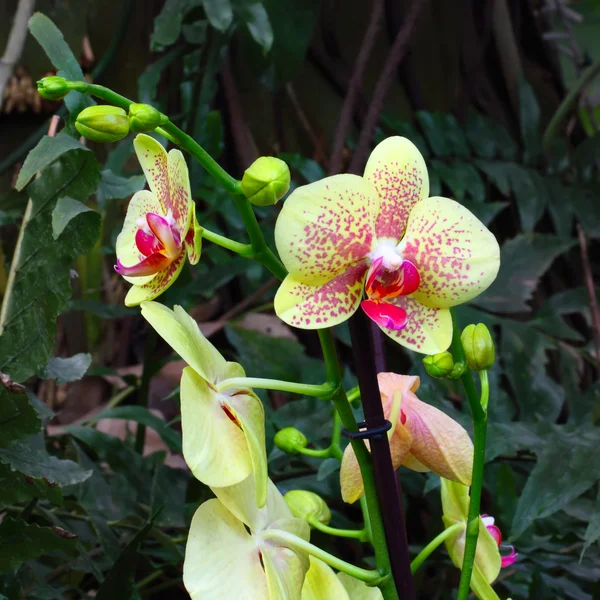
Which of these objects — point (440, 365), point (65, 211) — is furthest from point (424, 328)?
point (65, 211)

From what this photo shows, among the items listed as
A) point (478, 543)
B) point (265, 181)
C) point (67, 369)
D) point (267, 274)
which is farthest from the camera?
point (267, 274)

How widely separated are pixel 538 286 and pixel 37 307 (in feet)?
2.62

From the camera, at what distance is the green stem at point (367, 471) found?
0.31 m

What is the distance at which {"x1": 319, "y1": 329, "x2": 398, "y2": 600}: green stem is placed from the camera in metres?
0.31

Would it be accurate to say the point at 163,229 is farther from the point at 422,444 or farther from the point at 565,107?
the point at 565,107

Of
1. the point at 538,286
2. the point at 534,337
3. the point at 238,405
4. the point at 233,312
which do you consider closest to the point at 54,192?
the point at 238,405

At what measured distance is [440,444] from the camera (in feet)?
1.13

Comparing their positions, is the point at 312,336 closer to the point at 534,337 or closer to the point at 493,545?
the point at 534,337

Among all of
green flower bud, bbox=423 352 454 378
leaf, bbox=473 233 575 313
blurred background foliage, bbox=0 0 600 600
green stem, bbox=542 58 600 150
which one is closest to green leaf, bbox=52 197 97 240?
blurred background foliage, bbox=0 0 600 600

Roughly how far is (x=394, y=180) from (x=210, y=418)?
13 cm

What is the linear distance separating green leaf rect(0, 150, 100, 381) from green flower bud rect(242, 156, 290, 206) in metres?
0.20

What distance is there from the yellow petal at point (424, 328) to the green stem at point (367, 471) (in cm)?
3

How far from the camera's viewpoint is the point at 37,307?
0.47 metres

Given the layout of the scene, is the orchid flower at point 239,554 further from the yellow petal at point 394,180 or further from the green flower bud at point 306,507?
the yellow petal at point 394,180
